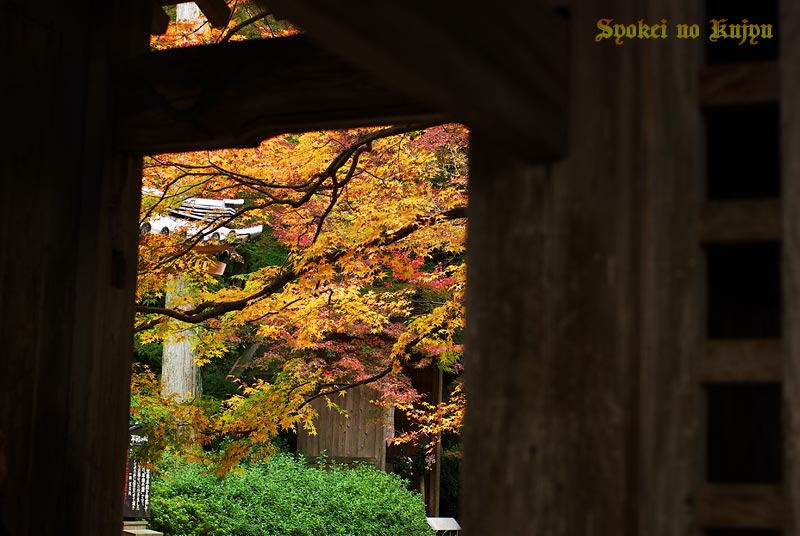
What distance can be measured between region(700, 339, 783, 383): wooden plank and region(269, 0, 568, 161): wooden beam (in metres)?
0.50

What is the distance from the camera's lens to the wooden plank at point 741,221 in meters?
1.85

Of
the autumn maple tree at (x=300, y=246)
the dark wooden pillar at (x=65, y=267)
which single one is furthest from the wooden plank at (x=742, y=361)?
the autumn maple tree at (x=300, y=246)

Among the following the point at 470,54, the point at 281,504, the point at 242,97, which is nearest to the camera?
the point at 470,54

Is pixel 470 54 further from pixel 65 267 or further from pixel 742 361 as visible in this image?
pixel 65 267

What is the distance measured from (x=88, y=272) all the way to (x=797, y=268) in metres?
2.40

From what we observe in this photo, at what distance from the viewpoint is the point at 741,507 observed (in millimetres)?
1801

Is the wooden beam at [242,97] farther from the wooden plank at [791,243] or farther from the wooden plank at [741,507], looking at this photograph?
the wooden plank at [741,507]

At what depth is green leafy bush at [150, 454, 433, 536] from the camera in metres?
11.9

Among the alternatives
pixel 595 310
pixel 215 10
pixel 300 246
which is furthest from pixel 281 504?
pixel 595 310

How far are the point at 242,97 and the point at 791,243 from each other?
192cm

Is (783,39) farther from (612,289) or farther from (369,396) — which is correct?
(369,396)

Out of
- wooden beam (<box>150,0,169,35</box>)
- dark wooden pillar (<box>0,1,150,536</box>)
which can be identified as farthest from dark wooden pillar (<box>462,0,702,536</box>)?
wooden beam (<box>150,0,169,35</box>)

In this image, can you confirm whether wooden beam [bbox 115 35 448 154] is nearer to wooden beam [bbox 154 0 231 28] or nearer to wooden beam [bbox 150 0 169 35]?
Answer: wooden beam [bbox 150 0 169 35]

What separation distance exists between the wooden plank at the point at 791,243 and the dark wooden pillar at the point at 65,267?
7.72 feet
